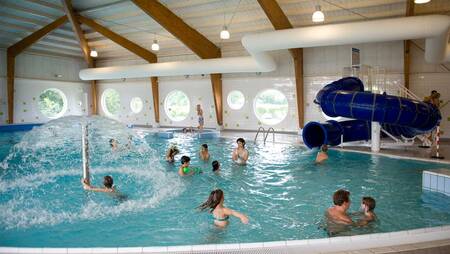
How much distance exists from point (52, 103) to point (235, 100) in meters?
12.3

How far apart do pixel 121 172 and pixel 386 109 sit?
5.93 meters

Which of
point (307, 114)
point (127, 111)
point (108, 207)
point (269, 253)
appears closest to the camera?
point (269, 253)

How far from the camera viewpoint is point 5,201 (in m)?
5.26

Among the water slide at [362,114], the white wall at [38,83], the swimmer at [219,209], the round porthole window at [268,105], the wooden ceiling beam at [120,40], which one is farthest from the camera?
the white wall at [38,83]

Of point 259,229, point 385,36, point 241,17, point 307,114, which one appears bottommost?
point 259,229

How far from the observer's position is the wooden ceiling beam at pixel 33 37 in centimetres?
1465

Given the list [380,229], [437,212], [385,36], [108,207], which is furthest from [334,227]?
[385,36]

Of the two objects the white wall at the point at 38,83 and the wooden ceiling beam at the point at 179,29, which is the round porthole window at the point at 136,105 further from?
the wooden ceiling beam at the point at 179,29

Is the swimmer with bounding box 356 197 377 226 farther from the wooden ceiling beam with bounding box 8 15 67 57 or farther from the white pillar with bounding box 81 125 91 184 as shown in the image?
the wooden ceiling beam with bounding box 8 15 67 57

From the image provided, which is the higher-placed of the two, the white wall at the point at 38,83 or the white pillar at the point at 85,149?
the white wall at the point at 38,83

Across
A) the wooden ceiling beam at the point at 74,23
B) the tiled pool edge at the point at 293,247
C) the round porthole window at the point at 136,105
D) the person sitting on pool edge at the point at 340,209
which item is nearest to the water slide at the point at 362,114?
the person sitting on pool edge at the point at 340,209

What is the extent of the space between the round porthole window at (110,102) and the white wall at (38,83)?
36.3 inches

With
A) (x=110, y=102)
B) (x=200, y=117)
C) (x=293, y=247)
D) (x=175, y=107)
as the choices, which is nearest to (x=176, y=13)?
(x=200, y=117)

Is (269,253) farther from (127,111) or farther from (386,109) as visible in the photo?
(127,111)
